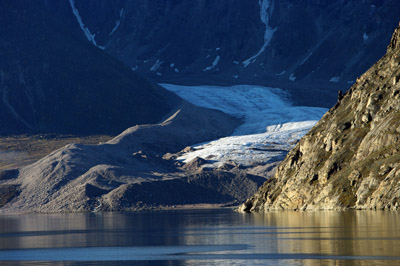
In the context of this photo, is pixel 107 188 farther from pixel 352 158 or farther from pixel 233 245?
pixel 233 245

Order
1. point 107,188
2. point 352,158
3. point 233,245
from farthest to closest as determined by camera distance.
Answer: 1. point 107,188
2. point 352,158
3. point 233,245

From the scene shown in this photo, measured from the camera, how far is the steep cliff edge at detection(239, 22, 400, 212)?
307ft

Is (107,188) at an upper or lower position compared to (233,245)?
upper

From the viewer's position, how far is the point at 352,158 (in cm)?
10419

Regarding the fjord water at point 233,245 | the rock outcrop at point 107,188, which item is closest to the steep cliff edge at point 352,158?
the fjord water at point 233,245

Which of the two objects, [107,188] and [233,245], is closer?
[233,245]

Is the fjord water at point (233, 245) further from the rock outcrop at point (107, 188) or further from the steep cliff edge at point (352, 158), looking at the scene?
the rock outcrop at point (107, 188)

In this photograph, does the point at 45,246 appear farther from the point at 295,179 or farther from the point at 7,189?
the point at 7,189

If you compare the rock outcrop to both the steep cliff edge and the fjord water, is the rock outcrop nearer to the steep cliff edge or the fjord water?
the steep cliff edge

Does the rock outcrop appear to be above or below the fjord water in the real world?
above

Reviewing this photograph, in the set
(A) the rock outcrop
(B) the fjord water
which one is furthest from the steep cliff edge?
(A) the rock outcrop

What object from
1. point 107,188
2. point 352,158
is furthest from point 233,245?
point 107,188

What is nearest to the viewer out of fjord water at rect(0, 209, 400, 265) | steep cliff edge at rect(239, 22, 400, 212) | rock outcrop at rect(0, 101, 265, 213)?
fjord water at rect(0, 209, 400, 265)

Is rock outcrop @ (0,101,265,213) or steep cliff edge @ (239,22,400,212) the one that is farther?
rock outcrop @ (0,101,265,213)
